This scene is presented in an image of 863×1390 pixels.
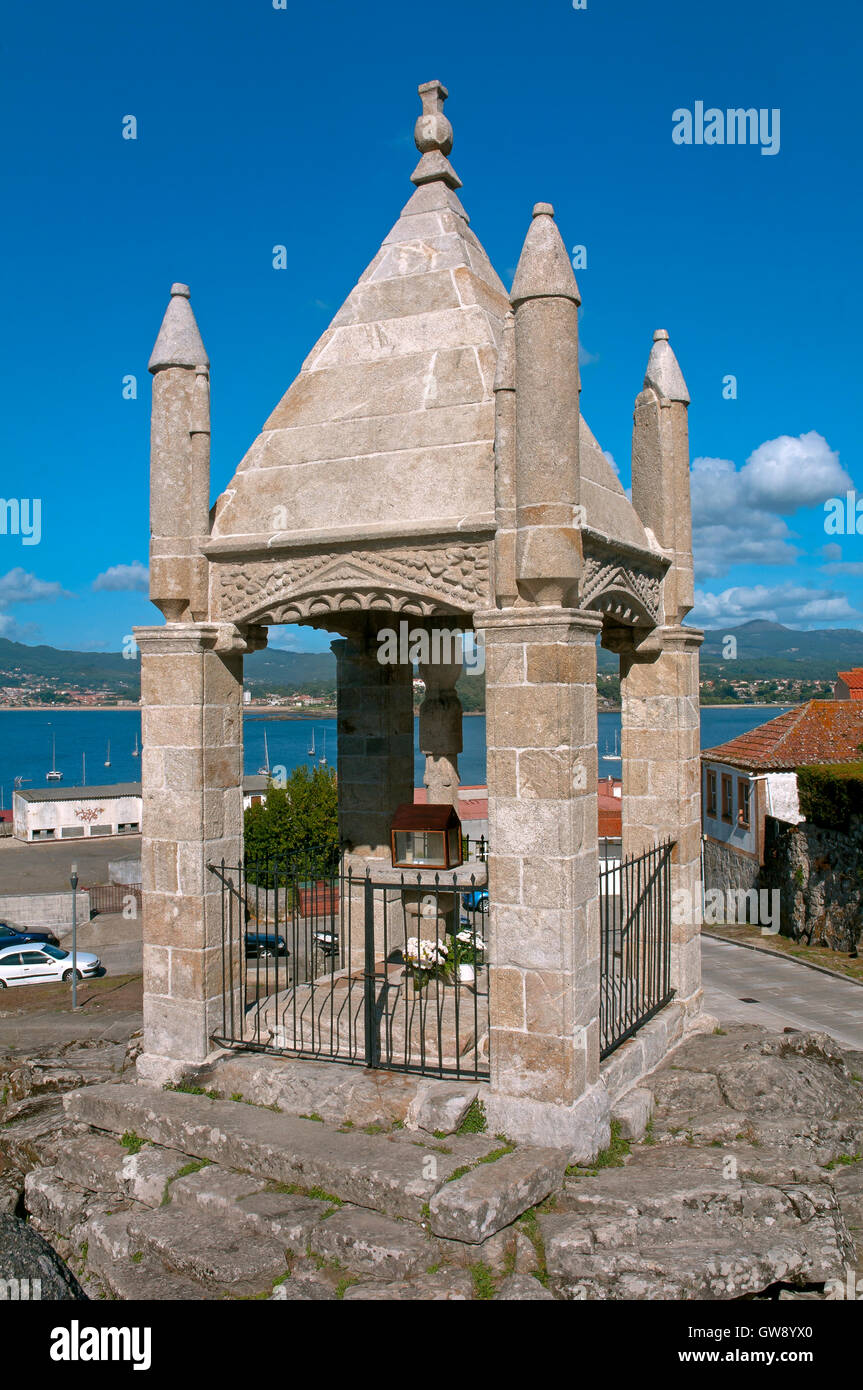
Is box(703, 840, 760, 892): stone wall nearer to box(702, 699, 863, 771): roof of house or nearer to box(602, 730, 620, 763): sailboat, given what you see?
box(702, 699, 863, 771): roof of house

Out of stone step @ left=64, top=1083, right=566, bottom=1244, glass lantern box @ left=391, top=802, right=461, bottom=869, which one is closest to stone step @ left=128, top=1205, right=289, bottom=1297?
stone step @ left=64, top=1083, right=566, bottom=1244

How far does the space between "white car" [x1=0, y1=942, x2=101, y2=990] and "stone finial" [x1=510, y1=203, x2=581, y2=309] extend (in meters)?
22.7

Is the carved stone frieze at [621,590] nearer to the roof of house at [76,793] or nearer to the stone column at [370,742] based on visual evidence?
the stone column at [370,742]

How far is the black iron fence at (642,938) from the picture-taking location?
8.05 metres

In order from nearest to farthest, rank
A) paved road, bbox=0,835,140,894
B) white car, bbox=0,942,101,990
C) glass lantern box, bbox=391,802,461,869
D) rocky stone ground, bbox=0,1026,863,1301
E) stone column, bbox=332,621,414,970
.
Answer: rocky stone ground, bbox=0,1026,863,1301 < glass lantern box, bbox=391,802,461,869 < stone column, bbox=332,621,414,970 < white car, bbox=0,942,101,990 < paved road, bbox=0,835,140,894

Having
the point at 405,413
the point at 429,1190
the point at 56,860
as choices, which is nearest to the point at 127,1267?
the point at 429,1190

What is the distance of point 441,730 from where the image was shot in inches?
367

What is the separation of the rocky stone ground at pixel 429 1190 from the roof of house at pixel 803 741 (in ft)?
61.0

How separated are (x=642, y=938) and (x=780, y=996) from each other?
32.7ft

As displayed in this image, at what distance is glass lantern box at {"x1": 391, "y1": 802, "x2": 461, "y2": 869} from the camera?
8.28 m

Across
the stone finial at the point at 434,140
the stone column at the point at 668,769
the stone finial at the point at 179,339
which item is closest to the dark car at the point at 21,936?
the stone column at the point at 668,769

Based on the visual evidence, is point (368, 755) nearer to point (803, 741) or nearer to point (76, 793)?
point (803, 741)

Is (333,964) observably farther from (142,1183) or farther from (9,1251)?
(9,1251)

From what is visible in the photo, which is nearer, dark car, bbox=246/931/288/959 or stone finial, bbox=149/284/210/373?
stone finial, bbox=149/284/210/373
